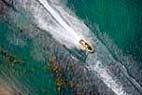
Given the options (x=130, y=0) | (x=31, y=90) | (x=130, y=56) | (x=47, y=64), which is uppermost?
(x=130, y=0)

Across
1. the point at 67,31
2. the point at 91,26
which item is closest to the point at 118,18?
the point at 91,26

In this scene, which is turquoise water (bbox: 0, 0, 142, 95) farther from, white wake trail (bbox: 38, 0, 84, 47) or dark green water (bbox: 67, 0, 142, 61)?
white wake trail (bbox: 38, 0, 84, 47)

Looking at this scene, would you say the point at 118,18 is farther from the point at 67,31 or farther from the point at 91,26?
the point at 67,31

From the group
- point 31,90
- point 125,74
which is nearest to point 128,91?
point 125,74

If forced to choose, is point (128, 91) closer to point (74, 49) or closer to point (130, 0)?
point (74, 49)

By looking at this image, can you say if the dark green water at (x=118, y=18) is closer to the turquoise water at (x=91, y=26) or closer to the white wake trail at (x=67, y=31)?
the turquoise water at (x=91, y=26)

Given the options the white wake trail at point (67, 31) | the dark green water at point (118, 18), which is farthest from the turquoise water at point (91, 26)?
the white wake trail at point (67, 31)

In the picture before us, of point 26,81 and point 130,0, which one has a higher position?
point 130,0

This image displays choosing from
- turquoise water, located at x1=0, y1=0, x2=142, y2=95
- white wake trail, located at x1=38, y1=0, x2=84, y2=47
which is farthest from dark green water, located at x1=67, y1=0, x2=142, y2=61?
white wake trail, located at x1=38, y1=0, x2=84, y2=47
